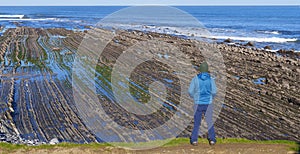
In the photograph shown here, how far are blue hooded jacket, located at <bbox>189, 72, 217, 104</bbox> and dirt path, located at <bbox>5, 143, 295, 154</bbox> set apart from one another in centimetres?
134

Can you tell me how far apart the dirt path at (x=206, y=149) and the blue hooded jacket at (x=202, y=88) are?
1.34 m

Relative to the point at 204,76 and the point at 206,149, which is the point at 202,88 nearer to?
the point at 204,76

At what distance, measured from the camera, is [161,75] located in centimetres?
1950

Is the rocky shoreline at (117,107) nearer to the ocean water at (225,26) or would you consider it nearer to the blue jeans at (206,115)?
the blue jeans at (206,115)

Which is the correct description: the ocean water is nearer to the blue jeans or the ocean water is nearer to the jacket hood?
the blue jeans

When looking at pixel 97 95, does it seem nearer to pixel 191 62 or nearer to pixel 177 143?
pixel 177 143

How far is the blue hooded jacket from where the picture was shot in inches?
320

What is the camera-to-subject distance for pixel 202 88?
817cm

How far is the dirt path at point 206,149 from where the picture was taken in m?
8.57

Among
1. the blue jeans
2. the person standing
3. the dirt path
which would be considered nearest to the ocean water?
the dirt path

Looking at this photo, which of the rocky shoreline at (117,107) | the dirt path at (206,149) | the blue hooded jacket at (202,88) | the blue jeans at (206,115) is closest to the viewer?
the blue hooded jacket at (202,88)

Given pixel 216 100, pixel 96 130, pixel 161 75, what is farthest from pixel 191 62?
pixel 96 130

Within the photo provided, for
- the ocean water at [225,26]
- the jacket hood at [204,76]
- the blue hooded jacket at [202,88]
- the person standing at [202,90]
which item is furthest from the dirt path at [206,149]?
the ocean water at [225,26]

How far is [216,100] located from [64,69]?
36.5ft
